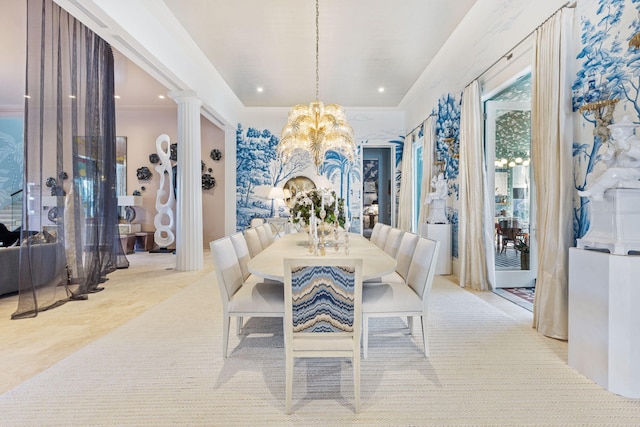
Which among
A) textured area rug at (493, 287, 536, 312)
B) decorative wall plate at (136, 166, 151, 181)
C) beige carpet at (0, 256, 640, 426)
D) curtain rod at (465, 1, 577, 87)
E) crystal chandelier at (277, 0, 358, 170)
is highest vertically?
curtain rod at (465, 1, 577, 87)

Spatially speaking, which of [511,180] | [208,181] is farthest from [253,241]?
[208,181]

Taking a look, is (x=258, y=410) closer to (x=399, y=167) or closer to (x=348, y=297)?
(x=348, y=297)

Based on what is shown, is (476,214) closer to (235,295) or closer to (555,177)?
(555,177)

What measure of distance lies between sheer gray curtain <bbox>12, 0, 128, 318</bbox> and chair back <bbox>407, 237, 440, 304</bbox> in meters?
3.69

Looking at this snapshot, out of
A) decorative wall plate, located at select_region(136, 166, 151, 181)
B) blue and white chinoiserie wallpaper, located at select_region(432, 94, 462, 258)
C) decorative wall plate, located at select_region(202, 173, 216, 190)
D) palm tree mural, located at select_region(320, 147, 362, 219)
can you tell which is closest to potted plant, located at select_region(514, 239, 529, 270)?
blue and white chinoiserie wallpaper, located at select_region(432, 94, 462, 258)

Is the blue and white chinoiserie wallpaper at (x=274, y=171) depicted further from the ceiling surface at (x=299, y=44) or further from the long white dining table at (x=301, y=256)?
the long white dining table at (x=301, y=256)

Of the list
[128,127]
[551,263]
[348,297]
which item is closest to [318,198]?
[348,297]

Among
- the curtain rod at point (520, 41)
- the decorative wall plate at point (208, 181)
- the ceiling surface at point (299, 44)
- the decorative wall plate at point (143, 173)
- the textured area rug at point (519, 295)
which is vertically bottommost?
the textured area rug at point (519, 295)

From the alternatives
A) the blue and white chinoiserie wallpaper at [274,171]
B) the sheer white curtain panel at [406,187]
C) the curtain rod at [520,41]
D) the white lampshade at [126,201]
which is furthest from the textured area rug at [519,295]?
the white lampshade at [126,201]

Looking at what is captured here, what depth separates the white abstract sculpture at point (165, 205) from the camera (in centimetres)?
638

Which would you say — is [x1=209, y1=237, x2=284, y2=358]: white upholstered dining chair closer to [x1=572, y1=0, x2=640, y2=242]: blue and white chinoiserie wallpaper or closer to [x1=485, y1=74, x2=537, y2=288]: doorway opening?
[x1=572, y1=0, x2=640, y2=242]: blue and white chinoiserie wallpaper

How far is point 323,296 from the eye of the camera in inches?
63.2

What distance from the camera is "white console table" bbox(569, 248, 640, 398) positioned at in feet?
5.62

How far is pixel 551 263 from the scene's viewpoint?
101 inches
